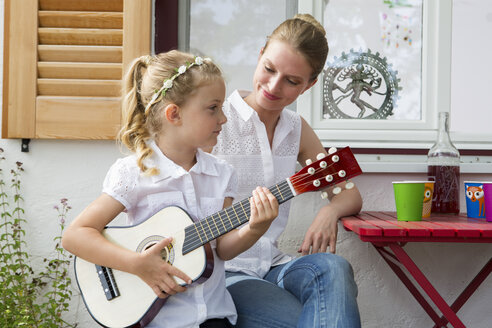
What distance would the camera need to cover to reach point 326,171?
1403mm

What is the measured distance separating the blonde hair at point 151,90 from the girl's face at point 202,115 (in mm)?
20

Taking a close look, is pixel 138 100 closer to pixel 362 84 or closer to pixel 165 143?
pixel 165 143

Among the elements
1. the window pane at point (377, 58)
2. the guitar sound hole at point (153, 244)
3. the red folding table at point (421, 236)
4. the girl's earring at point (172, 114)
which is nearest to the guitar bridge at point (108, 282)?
the guitar sound hole at point (153, 244)

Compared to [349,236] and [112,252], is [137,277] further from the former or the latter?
[349,236]

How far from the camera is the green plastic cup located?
67.2 inches

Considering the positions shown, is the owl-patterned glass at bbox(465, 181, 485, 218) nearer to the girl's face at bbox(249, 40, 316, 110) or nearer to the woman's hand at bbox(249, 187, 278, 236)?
the girl's face at bbox(249, 40, 316, 110)

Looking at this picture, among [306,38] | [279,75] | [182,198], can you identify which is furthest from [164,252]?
[306,38]

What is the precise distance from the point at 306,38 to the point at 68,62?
97cm

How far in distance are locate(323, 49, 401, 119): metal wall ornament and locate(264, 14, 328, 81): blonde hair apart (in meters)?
0.60

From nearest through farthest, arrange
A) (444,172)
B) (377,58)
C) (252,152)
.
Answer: (252,152), (444,172), (377,58)

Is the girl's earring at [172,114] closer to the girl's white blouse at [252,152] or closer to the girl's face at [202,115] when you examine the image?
the girl's face at [202,115]

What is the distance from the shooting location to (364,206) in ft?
7.36

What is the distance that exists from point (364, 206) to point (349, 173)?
89cm

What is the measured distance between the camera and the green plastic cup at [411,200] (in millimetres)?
1707
